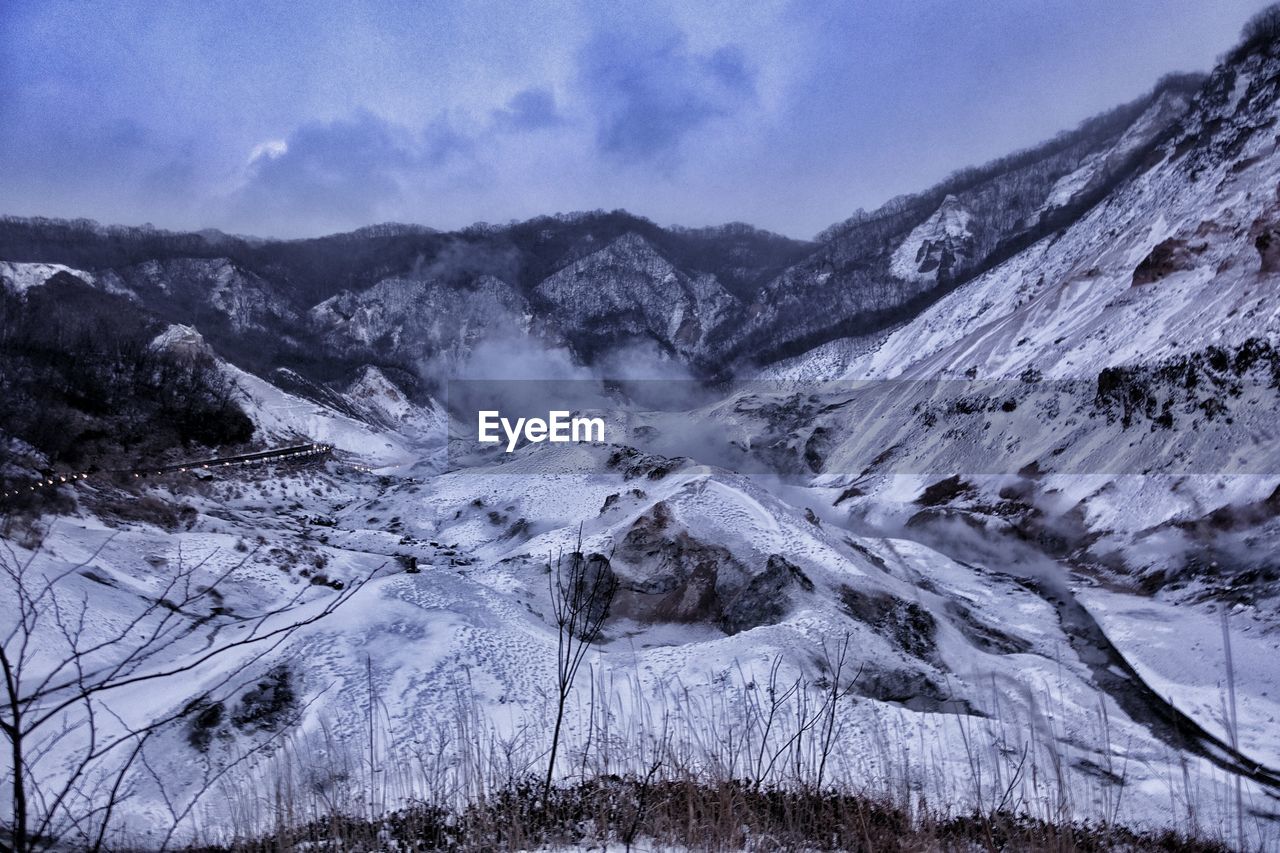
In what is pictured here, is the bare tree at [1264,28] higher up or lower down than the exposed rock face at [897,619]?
higher up

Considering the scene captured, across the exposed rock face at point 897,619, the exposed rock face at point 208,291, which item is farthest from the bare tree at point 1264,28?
the exposed rock face at point 208,291

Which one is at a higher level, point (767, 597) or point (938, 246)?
point (938, 246)

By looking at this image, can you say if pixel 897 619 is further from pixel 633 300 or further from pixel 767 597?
pixel 633 300

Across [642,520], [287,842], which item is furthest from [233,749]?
[642,520]

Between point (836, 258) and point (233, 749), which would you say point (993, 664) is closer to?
point (233, 749)

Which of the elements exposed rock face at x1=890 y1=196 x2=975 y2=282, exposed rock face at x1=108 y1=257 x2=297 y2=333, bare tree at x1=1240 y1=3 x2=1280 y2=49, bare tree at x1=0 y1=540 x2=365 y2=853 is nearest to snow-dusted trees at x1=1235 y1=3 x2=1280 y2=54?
bare tree at x1=1240 y1=3 x2=1280 y2=49

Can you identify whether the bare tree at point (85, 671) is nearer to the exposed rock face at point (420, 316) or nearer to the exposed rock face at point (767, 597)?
the exposed rock face at point (767, 597)

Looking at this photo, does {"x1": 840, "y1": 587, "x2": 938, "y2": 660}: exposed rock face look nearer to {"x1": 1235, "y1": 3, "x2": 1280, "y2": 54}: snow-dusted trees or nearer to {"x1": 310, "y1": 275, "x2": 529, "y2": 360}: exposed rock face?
{"x1": 1235, "y1": 3, "x2": 1280, "y2": 54}: snow-dusted trees

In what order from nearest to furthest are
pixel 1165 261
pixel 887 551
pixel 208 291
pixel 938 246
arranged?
pixel 887 551 → pixel 1165 261 → pixel 938 246 → pixel 208 291

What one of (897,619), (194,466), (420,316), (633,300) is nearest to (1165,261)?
(897,619)
